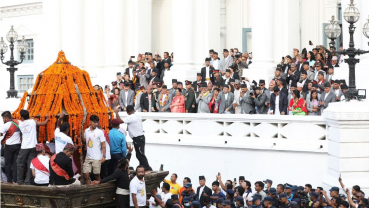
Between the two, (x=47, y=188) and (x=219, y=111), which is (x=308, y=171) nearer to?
(x=219, y=111)

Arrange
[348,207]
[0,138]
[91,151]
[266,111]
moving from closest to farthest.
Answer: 1. [348,207]
2. [91,151]
3. [0,138]
4. [266,111]

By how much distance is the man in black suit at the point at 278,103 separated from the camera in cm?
2542

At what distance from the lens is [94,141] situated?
65.9 ft

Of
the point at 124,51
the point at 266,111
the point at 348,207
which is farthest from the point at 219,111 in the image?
the point at 124,51

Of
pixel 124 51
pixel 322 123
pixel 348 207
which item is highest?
pixel 124 51

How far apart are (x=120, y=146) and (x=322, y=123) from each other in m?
5.94

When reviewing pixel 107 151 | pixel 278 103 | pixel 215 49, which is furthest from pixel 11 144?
pixel 215 49

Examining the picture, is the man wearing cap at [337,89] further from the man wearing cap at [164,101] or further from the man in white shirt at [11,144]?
the man in white shirt at [11,144]

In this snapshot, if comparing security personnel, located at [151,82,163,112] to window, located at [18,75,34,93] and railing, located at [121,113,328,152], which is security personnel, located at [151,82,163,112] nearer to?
railing, located at [121,113,328,152]

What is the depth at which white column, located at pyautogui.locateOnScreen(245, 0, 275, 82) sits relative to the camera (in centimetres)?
3203

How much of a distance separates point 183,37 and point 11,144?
48.0 feet

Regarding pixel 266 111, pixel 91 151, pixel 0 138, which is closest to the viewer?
pixel 91 151

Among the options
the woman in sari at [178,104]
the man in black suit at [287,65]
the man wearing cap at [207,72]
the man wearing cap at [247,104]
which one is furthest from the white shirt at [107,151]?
the man wearing cap at [207,72]

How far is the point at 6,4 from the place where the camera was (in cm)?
4638
